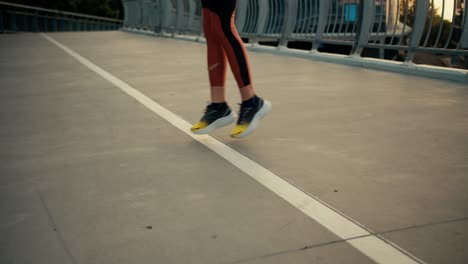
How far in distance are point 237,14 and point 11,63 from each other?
5582 millimetres

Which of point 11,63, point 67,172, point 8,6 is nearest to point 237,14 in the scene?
point 11,63

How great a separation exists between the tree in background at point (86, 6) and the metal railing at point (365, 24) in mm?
44665

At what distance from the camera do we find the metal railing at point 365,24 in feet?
24.6

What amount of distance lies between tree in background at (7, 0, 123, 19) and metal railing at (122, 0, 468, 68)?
4466 centimetres

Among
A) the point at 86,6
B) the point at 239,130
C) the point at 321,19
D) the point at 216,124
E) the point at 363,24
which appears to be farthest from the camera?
the point at 86,6

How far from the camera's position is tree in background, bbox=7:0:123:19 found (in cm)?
5800

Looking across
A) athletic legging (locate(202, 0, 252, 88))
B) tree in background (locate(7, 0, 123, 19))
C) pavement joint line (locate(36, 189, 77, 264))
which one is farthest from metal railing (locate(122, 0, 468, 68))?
tree in background (locate(7, 0, 123, 19))

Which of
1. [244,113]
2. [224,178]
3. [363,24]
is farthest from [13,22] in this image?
[224,178]

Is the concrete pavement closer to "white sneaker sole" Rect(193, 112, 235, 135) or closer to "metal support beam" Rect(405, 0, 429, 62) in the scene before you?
"white sneaker sole" Rect(193, 112, 235, 135)

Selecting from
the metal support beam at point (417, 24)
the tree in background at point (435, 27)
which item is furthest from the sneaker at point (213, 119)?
the tree in background at point (435, 27)

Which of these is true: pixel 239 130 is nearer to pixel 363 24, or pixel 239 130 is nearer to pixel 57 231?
pixel 57 231

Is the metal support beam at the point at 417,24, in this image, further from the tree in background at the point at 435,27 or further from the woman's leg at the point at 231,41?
the woman's leg at the point at 231,41

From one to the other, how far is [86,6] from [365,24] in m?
69.6

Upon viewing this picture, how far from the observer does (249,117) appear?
3867 mm
